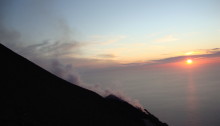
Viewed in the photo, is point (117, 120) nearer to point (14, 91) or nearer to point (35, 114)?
point (35, 114)

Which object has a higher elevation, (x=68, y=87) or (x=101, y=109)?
(x=68, y=87)

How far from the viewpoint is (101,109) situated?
41719 mm

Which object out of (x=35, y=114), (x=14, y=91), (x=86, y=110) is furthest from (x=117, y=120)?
(x=14, y=91)

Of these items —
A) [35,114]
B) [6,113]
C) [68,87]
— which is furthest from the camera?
[68,87]

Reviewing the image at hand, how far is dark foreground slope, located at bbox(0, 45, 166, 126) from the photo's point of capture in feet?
83.0

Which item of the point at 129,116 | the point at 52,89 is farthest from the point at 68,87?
the point at 129,116

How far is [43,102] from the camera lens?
31.4 meters

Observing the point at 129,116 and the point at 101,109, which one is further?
the point at 129,116

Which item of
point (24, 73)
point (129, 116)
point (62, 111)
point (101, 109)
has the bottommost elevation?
point (129, 116)

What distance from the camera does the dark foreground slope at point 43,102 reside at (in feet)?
83.0

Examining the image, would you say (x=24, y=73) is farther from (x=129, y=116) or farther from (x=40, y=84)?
(x=129, y=116)

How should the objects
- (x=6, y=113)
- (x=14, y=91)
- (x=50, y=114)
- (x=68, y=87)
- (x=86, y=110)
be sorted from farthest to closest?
(x=68, y=87) → (x=86, y=110) → (x=14, y=91) → (x=50, y=114) → (x=6, y=113)

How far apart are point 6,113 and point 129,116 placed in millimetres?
30909

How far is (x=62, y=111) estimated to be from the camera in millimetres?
30984
